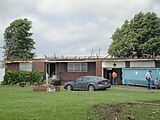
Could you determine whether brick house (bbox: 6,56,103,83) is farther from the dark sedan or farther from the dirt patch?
the dirt patch

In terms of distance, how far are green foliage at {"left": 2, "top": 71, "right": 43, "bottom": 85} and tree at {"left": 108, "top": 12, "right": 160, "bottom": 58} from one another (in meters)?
15.6

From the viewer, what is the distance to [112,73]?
4938cm

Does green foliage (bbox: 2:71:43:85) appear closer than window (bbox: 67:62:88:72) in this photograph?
Yes

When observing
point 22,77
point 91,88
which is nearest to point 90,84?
point 91,88

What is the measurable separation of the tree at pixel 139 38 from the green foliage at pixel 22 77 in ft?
51.2

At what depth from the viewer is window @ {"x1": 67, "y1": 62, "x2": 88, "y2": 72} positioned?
51.4 meters

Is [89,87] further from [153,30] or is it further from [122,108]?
[153,30]

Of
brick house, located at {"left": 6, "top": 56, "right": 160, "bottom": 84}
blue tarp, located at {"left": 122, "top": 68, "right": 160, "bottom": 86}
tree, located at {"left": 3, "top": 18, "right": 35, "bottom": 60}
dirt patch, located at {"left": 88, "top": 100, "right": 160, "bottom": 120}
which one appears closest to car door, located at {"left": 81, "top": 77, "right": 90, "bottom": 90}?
blue tarp, located at {"left": 122, "top": 68, "right": 160, "bottom": 86}

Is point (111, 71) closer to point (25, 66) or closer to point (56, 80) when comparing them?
point (56, 80)

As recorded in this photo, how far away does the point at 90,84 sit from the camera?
35.7 metres

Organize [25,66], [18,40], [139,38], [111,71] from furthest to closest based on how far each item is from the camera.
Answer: [18,40], [139,38], [25,66], [111,71]

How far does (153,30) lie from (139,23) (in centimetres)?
287

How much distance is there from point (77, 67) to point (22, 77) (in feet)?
23.2

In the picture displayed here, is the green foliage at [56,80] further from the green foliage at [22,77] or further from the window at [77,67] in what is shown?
the window at [77,67]
